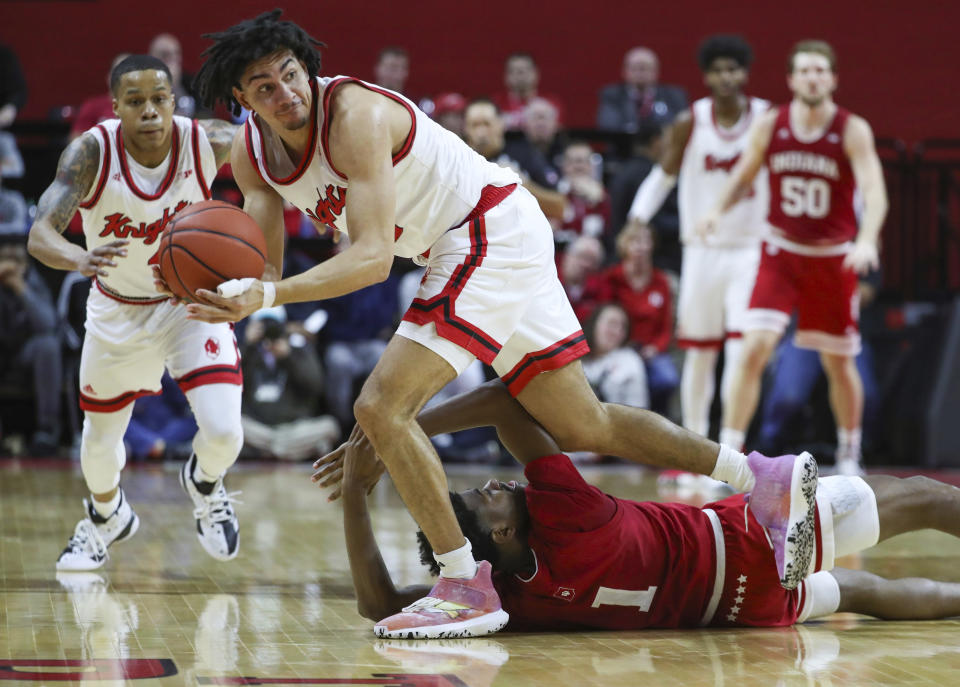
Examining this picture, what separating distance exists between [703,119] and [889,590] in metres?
4.84

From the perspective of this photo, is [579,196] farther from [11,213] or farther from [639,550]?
[639,550]

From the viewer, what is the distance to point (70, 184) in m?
4.87

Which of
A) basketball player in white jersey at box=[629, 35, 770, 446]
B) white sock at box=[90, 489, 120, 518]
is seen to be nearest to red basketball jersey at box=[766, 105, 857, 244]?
basketball player in white jersey at box=[629, 35, 770, 446]

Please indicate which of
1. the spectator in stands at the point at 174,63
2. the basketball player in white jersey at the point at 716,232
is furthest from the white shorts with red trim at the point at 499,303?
the spectator in stands at the point at 174,63

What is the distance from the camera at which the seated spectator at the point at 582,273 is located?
9516 millimetres

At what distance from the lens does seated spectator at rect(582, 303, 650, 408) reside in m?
9.05

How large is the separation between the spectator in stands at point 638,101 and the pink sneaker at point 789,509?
7.37 metres

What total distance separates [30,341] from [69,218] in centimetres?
453

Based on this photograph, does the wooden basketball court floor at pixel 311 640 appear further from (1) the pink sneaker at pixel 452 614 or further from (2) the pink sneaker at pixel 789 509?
(2) the pink sneaker at pixel 789 509

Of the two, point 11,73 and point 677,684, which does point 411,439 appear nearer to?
point 677,684

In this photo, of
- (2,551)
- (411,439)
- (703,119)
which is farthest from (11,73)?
(411,439)

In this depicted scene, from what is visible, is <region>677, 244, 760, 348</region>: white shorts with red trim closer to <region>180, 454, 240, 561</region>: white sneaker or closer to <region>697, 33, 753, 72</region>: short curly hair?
<region>697, 33, 753, 72</region>: short curly hair

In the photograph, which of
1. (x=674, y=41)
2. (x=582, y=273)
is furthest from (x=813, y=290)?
(x=674, y=41)

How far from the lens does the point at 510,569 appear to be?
12.7ft
